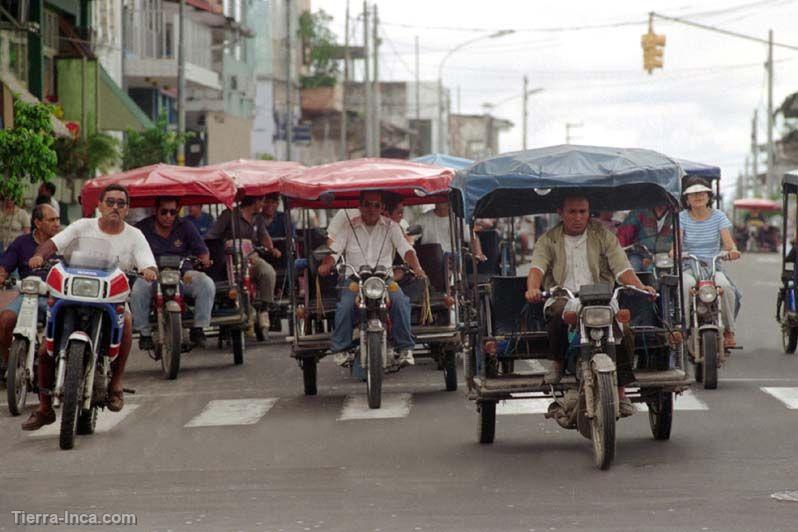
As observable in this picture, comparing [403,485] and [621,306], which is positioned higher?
[621,306]

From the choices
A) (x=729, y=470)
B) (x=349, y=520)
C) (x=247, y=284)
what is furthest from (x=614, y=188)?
(x=247, y=284)

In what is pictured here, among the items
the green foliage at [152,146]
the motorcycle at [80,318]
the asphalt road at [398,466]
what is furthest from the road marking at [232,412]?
the green foliage at [152,146]

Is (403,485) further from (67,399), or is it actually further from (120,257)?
(120,257)

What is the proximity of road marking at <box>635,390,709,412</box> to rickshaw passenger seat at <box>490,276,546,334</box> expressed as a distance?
7.39ft

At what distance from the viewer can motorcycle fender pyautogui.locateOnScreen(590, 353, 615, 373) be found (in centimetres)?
1026

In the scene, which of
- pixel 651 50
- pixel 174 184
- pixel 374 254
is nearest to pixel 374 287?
pixel 374 254

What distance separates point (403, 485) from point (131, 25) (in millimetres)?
43135

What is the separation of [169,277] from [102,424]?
3634 mm

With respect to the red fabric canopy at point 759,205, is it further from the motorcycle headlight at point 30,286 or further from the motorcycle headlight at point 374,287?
the motorcycle headlight at point 30,286

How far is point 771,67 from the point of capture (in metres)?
83.2

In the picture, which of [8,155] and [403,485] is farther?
[8,155]

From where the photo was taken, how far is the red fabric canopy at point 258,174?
2275 cm

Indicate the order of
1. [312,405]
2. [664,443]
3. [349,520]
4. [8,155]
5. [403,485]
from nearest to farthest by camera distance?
1. [349,520]
2. [403,485]
3. [664,443]
4. [312,405]
5. [8,155]

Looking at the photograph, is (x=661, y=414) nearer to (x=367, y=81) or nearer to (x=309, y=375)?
(x=309, y=375)
